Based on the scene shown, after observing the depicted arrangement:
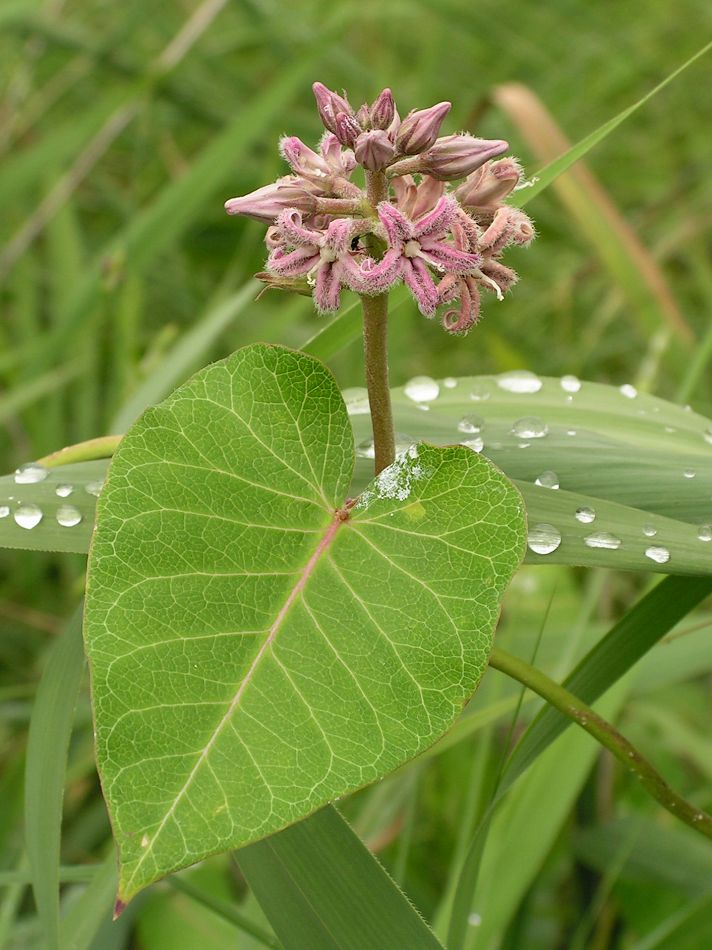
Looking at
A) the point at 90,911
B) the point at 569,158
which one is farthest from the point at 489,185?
the point at 90,911

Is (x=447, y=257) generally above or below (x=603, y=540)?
above

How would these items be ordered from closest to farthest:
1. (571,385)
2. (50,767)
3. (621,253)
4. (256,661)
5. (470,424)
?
Result: (256,661)
(50,767)
(470,424)
(571,385)
(621,253)

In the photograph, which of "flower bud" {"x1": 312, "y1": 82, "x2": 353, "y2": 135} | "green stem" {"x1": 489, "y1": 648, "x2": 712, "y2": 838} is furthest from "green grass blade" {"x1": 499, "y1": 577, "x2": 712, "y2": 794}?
"flower bud" {"x1": 312, "y1": 82, "x2": 353, "y2": 135}

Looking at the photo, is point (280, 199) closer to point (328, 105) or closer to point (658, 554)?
point (328, 105)

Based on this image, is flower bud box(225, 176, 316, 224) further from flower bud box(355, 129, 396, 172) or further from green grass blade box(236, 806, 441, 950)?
green grass blade box(236, 806, 441, 950)

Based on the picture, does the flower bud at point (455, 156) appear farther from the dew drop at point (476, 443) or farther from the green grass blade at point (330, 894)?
the green grass blade at point (330, 894)
